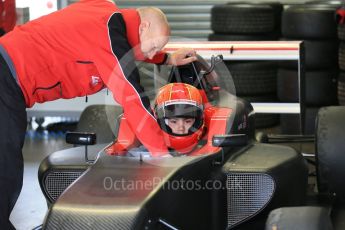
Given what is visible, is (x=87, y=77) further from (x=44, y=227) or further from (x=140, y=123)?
(x=44, y=227)

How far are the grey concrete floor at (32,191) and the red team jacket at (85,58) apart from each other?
1.64 metres

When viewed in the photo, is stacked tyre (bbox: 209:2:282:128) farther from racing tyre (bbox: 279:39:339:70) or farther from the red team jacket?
the red team jacket

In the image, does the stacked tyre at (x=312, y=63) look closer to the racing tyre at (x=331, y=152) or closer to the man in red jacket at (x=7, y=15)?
the man in red jacket at (x=7, y=15)

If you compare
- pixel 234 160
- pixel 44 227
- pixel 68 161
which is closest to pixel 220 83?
A: pixel 234 160

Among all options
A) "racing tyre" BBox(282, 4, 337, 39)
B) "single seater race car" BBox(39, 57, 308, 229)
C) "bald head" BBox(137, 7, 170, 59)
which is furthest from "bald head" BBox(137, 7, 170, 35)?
"racing tyre" BBox(282, 4, 337, 39)

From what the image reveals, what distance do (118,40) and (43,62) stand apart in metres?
0.39

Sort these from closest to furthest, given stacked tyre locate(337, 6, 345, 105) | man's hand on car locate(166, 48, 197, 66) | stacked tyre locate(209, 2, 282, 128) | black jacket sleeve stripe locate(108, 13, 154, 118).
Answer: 1. black jacket sleeve stripe locate(108, 13, 154, 118)
2. man's hand on car locate(166, 48, 197, 66)
3. stacked tyre locate(337, 6, 345, 105)
4. stacked tyre locate(209, 2, 282, 128)

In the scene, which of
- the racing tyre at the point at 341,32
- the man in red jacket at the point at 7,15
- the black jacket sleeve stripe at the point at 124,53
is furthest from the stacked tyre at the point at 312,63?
the black jacket sleeve stripe at the point at 124,53

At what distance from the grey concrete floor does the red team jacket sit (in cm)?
164

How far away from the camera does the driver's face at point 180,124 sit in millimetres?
4285

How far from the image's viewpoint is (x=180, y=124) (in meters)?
4.29

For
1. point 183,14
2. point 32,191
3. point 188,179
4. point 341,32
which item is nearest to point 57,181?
point 188,179

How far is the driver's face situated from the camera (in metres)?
4.29

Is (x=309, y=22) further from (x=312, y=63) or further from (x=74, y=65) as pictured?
(x=74, y=65)
